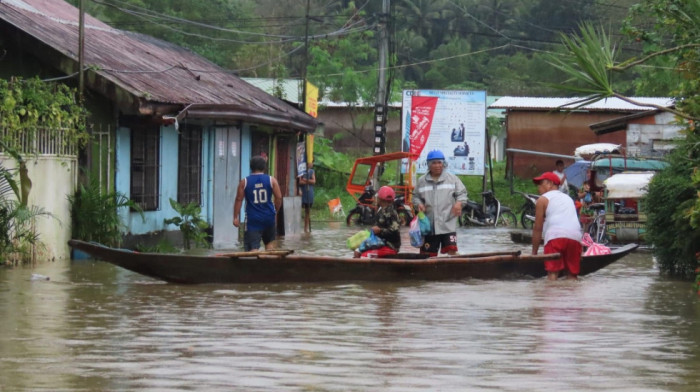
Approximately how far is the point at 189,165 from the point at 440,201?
25.1 feet

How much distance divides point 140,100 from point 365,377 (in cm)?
1011

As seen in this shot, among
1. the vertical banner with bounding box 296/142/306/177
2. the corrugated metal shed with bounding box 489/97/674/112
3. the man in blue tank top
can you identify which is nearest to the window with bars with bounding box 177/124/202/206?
the man in blue tank top

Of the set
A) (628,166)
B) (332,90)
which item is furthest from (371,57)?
(628,166)

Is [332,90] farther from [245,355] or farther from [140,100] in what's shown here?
[245,355]

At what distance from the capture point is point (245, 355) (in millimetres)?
8672

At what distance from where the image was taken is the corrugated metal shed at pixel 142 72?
1728 centimetres

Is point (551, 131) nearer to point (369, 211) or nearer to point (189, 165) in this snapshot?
point (369, 211)

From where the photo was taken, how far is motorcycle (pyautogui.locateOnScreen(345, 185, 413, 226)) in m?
29.5

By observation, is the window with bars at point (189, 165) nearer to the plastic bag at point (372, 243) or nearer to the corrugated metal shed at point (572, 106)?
the plastic bag at point (372, 243)

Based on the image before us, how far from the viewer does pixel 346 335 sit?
1000 centimetres

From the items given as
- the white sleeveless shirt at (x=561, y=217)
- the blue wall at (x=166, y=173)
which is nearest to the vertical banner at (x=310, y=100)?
the blue wall at (x=166, y=173)

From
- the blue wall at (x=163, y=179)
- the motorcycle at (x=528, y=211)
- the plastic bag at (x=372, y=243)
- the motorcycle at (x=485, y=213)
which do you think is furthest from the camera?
the motorcycle at (x=485, y=213)

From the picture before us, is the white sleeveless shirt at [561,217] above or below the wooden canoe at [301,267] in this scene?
above

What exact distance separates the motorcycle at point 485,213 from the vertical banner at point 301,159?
15.1 feet
